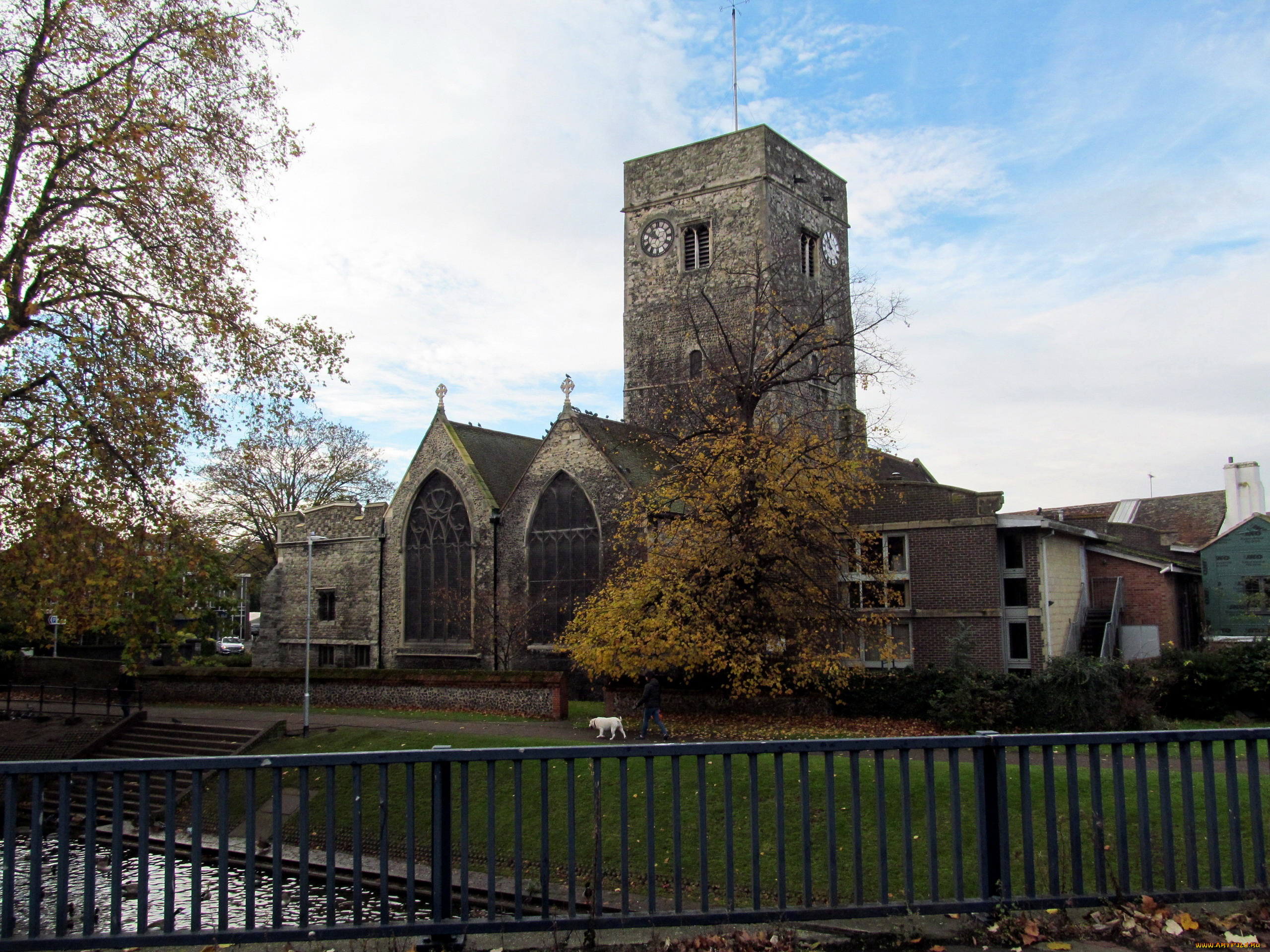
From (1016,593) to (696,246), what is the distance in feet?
81.9

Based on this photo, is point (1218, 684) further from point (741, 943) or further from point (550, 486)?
point (741, 943)

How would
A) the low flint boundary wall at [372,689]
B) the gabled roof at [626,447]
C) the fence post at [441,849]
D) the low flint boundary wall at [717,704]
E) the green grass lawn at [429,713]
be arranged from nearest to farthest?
the fence post at [441,849] → the low flint boundary wall at [717,704] → the green grass lawn at [429,713] → the low flint boundary wall at [372,689] → the gabled roof at [626,447]

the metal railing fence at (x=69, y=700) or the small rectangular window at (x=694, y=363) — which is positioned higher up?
the small rectangular window at (x=694, y=363)

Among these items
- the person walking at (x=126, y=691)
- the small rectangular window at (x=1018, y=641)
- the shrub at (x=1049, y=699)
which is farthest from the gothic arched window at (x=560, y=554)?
the shrub at (x=1049, y=699)

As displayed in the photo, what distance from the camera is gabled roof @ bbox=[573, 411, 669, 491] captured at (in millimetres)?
34281

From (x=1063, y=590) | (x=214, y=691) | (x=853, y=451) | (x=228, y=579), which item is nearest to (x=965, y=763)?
(x=853, y=451)

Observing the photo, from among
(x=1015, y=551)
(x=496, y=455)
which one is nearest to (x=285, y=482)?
(x=496, y=455)

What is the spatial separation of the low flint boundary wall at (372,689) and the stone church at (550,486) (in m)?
3.95

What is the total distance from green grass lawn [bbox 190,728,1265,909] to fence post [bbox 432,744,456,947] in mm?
139

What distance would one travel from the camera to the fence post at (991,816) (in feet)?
18.4

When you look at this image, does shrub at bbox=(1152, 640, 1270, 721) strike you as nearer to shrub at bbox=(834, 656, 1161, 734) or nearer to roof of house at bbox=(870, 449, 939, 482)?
shrub at bbox=(834, 656, 1161, 734)

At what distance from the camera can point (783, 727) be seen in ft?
73.0

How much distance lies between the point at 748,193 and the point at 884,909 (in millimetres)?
42337

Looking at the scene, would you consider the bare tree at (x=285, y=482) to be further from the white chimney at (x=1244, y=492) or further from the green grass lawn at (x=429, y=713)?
the white chimney at (x=1244, y=492)
